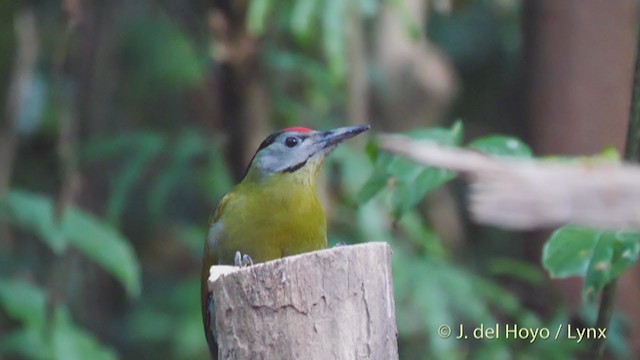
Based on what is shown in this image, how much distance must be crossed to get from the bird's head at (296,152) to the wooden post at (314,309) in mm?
1825

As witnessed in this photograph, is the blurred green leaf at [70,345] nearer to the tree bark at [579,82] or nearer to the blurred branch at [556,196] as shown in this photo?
the tree bark at [579,82]

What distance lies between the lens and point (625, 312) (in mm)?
5898

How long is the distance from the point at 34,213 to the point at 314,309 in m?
3.25

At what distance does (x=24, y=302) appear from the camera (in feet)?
16.5

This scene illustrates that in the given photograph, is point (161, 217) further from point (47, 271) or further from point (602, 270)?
point (602, 270)

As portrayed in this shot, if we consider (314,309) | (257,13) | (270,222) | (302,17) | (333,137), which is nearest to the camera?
(314,309)

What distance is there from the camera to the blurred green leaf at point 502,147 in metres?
2.82

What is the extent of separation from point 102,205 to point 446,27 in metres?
3.01

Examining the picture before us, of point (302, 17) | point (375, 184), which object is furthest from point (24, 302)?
point (375, 184)

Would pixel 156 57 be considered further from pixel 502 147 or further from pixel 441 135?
pixel 502 147

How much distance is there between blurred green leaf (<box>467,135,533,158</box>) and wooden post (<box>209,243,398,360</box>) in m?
0.73

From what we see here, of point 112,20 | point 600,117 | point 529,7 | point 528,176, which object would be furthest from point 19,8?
point 528,176

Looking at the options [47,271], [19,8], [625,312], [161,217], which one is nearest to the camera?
[625,312]

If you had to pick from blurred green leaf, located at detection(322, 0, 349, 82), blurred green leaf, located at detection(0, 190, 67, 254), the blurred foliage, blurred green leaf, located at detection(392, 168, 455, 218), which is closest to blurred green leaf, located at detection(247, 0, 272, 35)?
the blurred foliage
